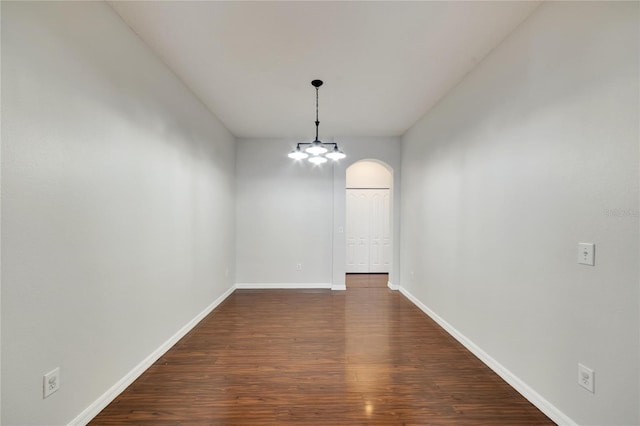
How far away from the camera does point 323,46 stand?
2455 mm

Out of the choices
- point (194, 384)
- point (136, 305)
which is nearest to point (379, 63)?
point (136, 305)

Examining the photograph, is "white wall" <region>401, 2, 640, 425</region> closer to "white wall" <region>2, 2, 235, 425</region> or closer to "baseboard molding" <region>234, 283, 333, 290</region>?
"baseboard molding" <region>234, 283, 333, 290</region>

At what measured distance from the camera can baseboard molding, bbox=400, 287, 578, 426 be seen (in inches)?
71.9

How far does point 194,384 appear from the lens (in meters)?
2.26

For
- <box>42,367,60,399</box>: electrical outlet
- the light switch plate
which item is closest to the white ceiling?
the light switch plate

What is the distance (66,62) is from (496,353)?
3.77m

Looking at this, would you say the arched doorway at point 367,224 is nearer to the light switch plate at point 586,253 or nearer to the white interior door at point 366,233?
the white interior door at point 366,233

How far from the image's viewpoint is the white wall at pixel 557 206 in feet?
4.85

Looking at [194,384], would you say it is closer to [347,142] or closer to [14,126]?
[14,126]

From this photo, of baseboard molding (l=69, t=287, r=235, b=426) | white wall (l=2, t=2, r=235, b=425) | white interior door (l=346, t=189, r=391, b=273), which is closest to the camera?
white wall (l=2, t=2, r=235, b=425)

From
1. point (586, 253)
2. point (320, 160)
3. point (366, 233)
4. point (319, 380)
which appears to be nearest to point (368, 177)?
point (366, 233)

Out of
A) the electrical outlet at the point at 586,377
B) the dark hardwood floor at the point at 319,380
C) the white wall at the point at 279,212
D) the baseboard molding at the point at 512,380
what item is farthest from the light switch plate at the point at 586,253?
the white wall at the point at 279,212

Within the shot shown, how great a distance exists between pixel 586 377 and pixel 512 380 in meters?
0.69

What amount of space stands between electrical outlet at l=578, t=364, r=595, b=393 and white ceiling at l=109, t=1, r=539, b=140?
240cm
